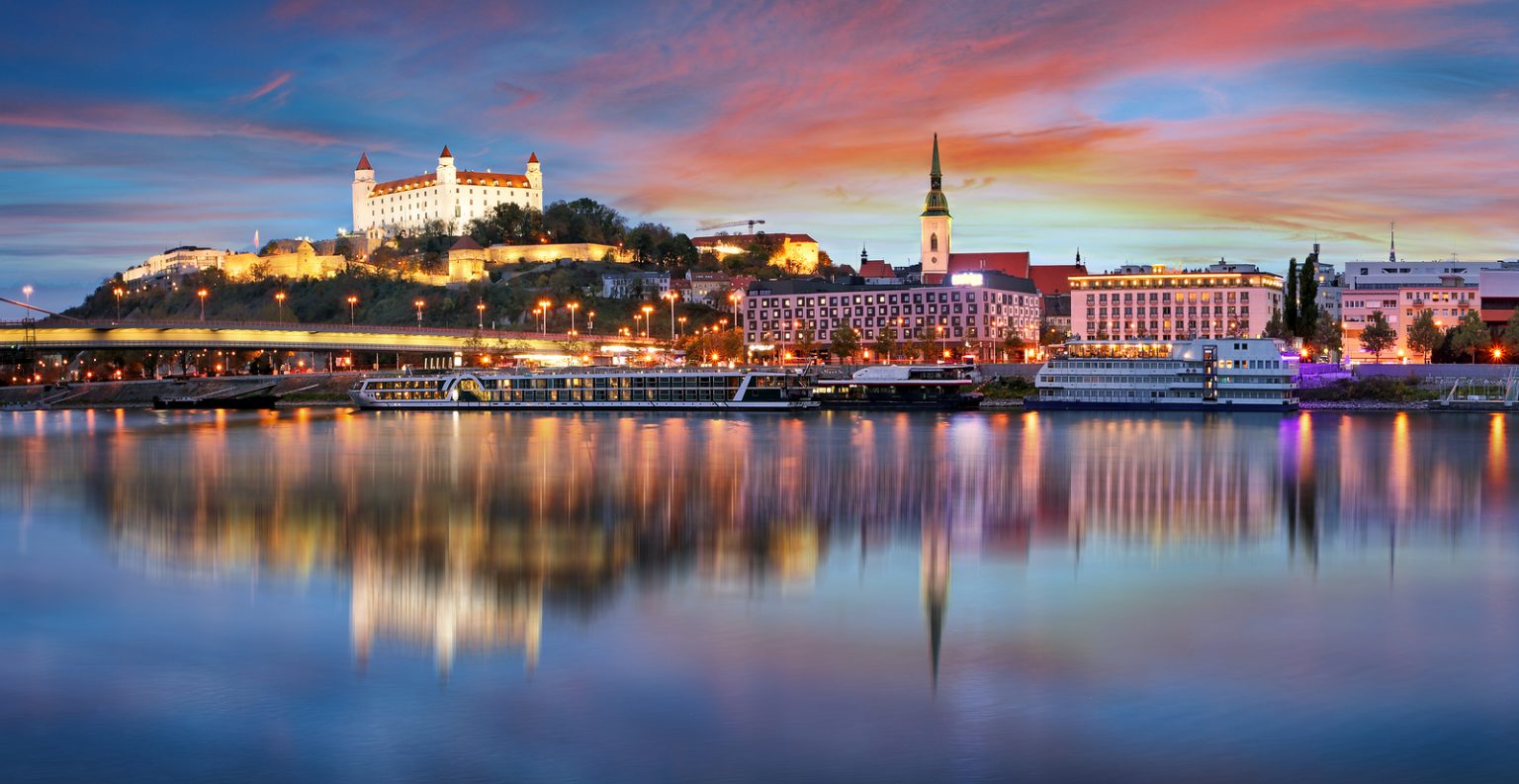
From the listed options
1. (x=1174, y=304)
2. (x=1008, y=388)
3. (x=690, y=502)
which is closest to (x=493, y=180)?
(x=1174, y=304)

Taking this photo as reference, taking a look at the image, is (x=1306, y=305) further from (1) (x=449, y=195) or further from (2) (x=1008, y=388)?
(1) (x=449, y=195)

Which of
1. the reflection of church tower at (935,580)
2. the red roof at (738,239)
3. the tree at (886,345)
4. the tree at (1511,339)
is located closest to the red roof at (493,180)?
the red roof at (738,239)

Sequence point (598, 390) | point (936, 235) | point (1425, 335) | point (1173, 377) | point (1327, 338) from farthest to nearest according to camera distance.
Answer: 1. point (936, 235)
2. point (1327, 338)
3. point (1425, 335)
4. point (598, 390)
5. point (1173, 377)

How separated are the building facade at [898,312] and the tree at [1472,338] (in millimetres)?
33878

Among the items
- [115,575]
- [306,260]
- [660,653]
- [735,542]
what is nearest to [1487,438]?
[735,542]

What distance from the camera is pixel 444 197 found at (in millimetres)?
161500

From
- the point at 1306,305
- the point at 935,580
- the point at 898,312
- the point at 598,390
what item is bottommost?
the point at 935,580

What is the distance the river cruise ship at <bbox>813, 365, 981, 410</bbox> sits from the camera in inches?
2835

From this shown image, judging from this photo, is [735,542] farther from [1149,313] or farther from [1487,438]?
[1149,313]

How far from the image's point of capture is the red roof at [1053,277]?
135750 mm

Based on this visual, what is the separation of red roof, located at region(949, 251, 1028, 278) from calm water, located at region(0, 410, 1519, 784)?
96.9 m

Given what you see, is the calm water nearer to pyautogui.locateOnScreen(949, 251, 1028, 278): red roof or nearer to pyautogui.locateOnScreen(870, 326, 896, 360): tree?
pyautogui.locateOnScreen(870, 326, 896, 360): tree

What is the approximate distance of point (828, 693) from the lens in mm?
12336

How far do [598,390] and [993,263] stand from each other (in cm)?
6831
